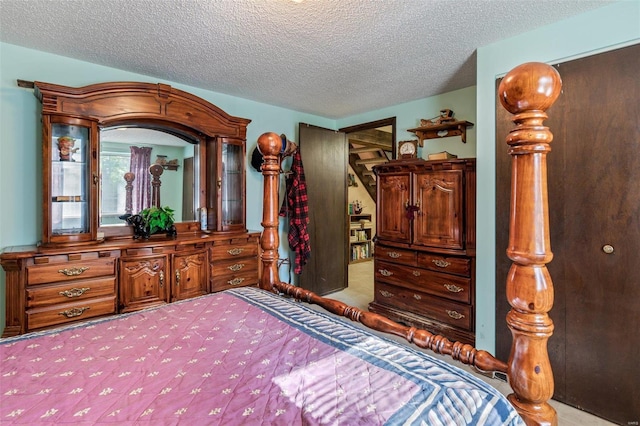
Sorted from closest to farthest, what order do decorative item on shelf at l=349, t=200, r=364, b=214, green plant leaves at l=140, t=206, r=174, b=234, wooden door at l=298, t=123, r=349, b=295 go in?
green plant leaves at l=140, t=206, r=174, b=234
wooden door at l=298, t=123, r=349, b=295
decorative item on shelf at l=349, t=200, r=364, b=214

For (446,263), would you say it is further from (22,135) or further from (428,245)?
(22,135)

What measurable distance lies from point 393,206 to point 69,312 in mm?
2769

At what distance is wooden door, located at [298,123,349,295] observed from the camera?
4008 millimetres

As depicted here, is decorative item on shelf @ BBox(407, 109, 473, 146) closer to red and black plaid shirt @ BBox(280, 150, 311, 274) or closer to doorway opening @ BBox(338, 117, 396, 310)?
doorway opening @ BBox(338, 117, 396, 310)

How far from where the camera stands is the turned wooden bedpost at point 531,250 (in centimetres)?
79

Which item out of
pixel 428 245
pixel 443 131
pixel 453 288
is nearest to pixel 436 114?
pixel 443 131

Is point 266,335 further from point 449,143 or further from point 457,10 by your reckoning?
point 449,143

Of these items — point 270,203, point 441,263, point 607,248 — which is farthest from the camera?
point 441,263

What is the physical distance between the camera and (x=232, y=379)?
84 cm

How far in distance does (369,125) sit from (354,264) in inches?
125

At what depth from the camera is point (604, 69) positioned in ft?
5.94

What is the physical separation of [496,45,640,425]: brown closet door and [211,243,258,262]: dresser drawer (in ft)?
8.20

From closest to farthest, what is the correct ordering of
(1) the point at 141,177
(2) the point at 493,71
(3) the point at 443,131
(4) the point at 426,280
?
(2) the point at 493,71
(4) the point at 426,280
(1) the point at 141,177
(3) the point at 443,131

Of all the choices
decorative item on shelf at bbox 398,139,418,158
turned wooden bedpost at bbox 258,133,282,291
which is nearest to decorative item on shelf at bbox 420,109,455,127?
decorative item on shelf at bbox 398,139,418,158
